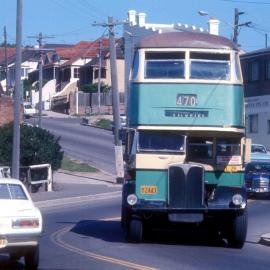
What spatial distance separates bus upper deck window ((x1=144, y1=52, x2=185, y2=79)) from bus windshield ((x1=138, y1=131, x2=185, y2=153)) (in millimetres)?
1316

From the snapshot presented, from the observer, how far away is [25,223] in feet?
50.3

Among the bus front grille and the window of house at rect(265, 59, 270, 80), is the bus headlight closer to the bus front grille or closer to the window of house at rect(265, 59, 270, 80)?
the bus front grille

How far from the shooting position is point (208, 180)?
21.0 metres

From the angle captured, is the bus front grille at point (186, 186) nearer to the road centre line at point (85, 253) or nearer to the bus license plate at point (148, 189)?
the bus license plate at point (148, 189)

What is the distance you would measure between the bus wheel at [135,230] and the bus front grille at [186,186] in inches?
35.7

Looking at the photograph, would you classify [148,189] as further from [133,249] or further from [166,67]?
[166,67]

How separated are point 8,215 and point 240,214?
696cm

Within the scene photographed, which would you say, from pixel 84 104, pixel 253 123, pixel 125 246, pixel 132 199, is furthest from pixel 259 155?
pixel 84 104

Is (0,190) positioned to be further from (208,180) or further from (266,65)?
(266,65)

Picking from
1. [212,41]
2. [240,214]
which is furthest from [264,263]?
[212,41]

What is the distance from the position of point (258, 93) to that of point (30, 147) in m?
28.9

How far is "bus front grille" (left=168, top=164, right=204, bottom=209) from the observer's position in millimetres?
20672

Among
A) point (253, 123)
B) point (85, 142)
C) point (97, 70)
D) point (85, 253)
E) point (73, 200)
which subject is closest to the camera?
point (85, 253)

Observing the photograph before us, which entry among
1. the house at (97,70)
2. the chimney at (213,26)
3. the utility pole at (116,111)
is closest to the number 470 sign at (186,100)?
the utility pole at (116,111)
